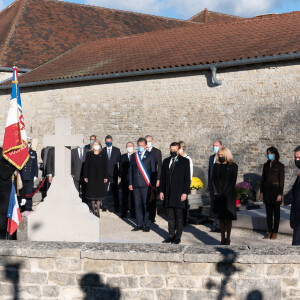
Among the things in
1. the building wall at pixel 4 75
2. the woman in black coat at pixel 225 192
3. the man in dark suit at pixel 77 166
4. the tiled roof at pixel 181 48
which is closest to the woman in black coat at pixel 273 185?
the woman in black coat at pixel 225 192

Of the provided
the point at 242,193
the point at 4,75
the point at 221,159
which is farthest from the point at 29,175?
the point at 4,75

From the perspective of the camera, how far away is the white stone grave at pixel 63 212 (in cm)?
795

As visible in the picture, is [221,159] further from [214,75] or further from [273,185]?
[214,75]

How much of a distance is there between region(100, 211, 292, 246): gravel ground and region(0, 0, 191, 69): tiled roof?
14.1 meters

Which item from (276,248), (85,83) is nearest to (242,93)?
(85,83)

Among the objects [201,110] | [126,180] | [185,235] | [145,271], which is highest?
[201,110]

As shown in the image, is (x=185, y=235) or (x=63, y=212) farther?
(x=185, y=235)

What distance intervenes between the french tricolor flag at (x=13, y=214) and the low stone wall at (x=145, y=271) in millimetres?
2202

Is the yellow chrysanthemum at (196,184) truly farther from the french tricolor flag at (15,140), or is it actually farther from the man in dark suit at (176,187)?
the french tricolor flag at (15,140)

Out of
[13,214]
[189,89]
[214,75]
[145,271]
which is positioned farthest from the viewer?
[189,89]

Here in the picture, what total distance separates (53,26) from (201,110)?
11.9 metres

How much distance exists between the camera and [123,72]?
18.4 metres

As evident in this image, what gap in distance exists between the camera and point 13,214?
8172 mm

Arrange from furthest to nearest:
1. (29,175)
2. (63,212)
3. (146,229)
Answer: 1. (29,175)
2. (146,229)
3. (63,212)
